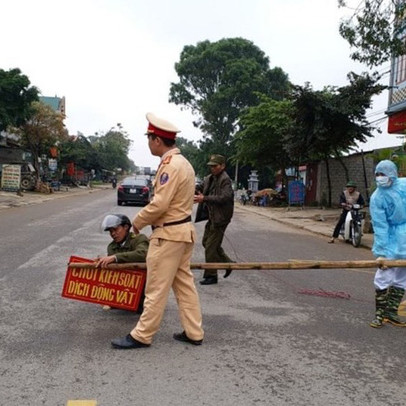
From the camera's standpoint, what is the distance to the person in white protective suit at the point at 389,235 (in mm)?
4988

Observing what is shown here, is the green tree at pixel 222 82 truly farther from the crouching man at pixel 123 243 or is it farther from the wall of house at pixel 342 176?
the crouching man at pixel 123 243

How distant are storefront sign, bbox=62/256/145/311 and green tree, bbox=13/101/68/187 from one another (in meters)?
31.0

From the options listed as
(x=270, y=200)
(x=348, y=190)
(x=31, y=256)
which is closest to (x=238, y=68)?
(x=270, y=200)

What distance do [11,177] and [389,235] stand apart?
2654 centimetres

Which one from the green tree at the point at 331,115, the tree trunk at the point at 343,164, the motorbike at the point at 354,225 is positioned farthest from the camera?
the tree trunk at the point at 343,164

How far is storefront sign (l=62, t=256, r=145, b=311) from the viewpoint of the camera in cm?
463

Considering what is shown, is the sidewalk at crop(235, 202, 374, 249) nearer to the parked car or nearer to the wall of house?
the wall of house

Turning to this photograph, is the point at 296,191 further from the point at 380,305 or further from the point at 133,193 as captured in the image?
the point at 380,305

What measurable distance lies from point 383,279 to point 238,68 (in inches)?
1680

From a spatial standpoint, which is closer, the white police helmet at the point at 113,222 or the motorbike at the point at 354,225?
the white police helmet at the point at 113,222

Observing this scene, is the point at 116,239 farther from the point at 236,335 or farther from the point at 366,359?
the point at 366,359

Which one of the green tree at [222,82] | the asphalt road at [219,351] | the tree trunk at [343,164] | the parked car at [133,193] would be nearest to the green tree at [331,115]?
the tree trunk at [343,164]

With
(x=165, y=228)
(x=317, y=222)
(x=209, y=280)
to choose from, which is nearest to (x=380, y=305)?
(x=209, y=280)

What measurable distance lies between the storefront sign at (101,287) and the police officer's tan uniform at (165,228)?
656 millimetres
